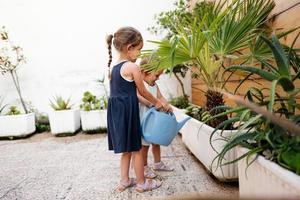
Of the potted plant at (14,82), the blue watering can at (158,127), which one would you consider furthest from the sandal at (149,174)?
the potted plant at (14,82)

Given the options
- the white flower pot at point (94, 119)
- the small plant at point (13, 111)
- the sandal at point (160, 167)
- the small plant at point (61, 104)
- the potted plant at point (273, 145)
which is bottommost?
the sandal at point (160, 167)

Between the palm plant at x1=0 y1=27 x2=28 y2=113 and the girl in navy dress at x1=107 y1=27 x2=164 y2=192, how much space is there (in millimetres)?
3354

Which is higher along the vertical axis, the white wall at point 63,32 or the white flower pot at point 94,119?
the white wall at point 63,32

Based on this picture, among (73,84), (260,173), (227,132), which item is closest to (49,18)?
(73,84)

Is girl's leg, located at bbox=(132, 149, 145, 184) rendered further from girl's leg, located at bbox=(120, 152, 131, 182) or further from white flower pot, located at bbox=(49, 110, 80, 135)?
white flower pot, located at bbox=(49, 110, 80, 135)

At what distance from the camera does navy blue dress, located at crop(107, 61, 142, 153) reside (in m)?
1.92

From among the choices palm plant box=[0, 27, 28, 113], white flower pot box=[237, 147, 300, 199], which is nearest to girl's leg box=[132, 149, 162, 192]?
white flower pot box=[237, 147, 300, 199]

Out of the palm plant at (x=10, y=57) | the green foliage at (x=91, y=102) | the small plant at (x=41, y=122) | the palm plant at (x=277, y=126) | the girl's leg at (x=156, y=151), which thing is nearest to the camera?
the palm plant at (x=277, y=126)

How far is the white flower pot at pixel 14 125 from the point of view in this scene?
4465mm

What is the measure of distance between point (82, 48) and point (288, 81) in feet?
14.3

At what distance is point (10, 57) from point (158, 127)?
12.5 ft

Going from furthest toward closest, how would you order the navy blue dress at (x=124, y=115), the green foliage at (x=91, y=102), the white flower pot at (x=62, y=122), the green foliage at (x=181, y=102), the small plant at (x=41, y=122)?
the small plant at (x=41, y=122) → the green foliage at (x=91, y=102) → the white flower pot at (x=62, y=122) → the green foliage at (x=181, y=102) → the navy blue dress at (x=124, y=115)

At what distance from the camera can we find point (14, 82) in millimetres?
4887

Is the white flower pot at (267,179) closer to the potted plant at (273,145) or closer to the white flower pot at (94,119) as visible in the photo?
the potted plant at (273,145)
